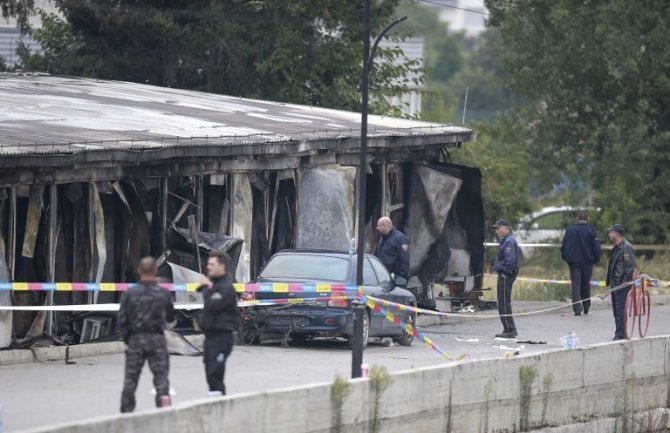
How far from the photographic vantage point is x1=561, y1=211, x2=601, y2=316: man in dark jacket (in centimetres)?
2647

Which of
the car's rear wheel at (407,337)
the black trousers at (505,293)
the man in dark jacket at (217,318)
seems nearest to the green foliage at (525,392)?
the man in dark jacket at (217,318)

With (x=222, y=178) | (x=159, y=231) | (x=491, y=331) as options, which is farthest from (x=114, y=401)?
(x=491, y=331)

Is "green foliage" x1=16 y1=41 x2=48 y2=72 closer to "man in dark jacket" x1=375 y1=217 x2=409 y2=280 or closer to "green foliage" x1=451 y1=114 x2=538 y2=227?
"green foliage" x1=451 y1=114 x2=538 y2=227

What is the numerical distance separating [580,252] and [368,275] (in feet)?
22.8

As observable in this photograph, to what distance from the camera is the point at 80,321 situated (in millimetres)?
20016

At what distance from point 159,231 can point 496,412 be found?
7391mm

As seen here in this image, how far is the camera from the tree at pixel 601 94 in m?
40.8

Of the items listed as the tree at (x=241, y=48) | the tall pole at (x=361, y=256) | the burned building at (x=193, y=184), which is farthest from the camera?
the tree at (x=241, y=48)

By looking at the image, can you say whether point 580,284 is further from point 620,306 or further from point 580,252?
point 620,306

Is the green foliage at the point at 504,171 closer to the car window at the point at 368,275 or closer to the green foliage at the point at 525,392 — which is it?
the car window at the point at 368,275

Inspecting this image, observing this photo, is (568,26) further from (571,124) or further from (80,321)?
(80,321)

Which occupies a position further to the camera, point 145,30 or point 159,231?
point 145,30

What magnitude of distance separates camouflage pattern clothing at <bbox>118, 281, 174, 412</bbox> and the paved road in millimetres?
975

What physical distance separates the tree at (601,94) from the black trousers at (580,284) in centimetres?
1294
